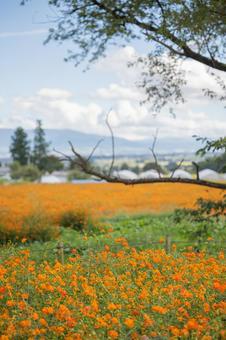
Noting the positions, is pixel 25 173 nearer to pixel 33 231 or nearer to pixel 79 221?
pixel 79 221

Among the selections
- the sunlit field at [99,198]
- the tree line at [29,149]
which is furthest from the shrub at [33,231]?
the tree line at [29,149]

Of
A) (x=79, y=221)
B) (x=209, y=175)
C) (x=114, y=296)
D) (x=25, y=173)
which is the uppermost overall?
(x=209, y=175)

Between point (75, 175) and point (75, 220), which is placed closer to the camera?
point (75, 220)

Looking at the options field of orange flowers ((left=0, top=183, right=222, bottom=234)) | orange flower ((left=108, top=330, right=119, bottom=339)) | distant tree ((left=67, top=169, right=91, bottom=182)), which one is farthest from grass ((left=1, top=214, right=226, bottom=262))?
distant tree ((left=67, top=169, right=91, bottom=182))

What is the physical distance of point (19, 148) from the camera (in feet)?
204

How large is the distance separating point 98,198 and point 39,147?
39830 millimetres

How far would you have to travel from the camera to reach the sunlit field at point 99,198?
20719 millimetres

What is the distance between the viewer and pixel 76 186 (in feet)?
95.4

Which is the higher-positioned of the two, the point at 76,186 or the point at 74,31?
the point at 74,31

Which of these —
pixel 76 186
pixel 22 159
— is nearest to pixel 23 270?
pixel 76 186

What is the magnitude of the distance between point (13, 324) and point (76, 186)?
23.8 meters

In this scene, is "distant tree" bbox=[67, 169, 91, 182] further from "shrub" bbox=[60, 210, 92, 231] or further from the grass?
"shrub" bbox=[60, 210, 92, 231]

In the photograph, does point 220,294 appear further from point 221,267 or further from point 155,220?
point 155,220

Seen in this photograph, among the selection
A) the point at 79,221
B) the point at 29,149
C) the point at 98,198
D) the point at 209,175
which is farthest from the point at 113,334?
the point at 29,149
